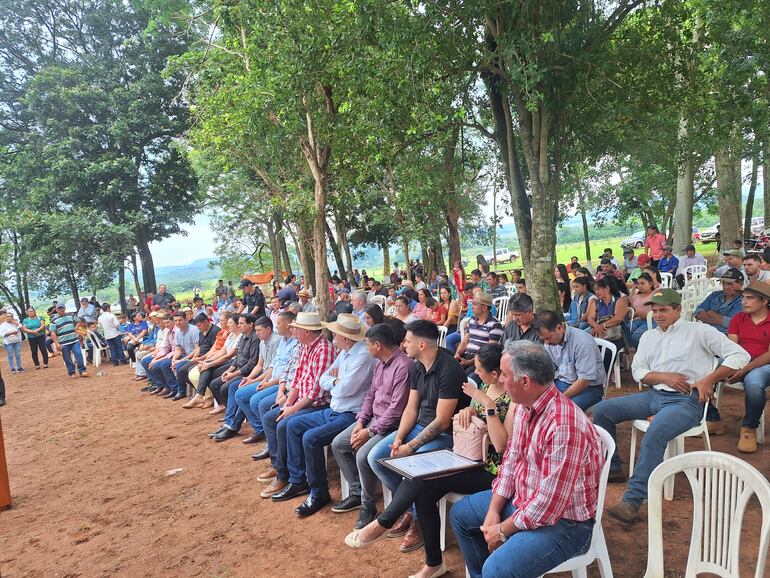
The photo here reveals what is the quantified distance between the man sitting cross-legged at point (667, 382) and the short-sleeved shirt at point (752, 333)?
87 centimetres

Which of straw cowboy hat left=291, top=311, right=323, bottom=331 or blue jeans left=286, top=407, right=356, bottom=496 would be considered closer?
blue jeans left=286, top=407, right=356, bottom=496

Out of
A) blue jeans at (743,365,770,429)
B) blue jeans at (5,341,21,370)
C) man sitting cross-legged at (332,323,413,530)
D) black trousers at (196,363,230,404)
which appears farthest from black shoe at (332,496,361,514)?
blue jeans at (5,341,21,370)

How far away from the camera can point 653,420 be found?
3.39 m

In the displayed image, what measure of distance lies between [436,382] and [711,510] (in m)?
1.79

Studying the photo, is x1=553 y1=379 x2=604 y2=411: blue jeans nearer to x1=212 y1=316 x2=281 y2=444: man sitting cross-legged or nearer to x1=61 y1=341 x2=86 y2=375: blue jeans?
x1=212 y1=316 x2=281 y2=444: man sitting cross-legged

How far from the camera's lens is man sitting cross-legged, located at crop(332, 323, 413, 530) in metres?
3.76

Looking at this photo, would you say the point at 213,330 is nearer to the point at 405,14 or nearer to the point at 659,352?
the point at 405,14

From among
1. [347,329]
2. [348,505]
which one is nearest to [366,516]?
[348,505]

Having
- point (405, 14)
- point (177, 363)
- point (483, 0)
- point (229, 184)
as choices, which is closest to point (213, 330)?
point (177, 363)

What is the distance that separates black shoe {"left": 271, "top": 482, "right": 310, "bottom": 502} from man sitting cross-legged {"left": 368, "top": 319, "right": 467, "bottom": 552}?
1081 millimetres

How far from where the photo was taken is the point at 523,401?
240 cm

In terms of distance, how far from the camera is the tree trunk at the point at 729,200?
15.2 metres

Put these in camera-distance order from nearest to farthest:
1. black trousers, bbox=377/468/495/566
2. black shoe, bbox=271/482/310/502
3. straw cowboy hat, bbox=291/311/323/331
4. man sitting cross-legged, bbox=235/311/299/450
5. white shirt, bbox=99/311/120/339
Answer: black trousers, bbox=377/468/495/566 < black shoe, bbox=271/482/310/502 < straw cowboy hat, bbox=291/311/323/331 < man sitting cross-legged, bbox=235/311/299/450 < white shirt, bbox=99/311/120/339

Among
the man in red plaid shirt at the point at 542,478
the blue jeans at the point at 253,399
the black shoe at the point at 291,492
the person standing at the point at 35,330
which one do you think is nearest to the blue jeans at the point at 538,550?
the man in red plaid shirt at the point at 542,478
